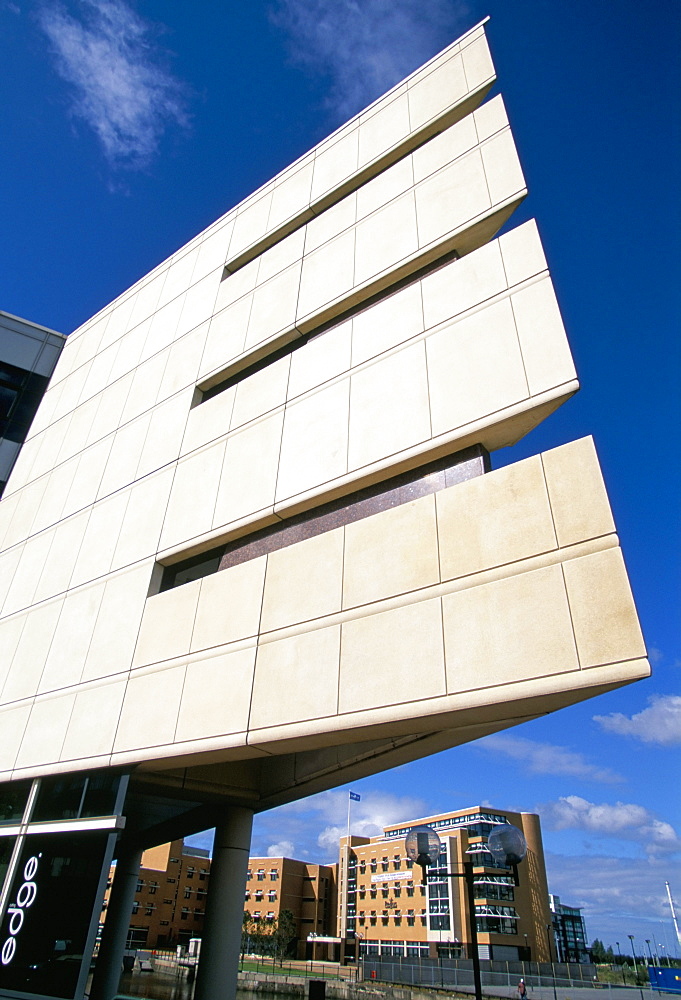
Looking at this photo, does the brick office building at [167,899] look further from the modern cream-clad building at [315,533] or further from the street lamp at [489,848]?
the street lamp at [489,848]

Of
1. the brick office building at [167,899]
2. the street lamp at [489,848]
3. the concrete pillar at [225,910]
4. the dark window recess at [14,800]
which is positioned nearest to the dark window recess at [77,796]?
the dark window recess at [14,800]

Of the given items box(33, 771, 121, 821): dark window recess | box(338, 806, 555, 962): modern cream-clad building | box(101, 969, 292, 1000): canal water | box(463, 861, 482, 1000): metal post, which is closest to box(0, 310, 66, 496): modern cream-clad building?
box(33, 771, 121, 821): dark window recess

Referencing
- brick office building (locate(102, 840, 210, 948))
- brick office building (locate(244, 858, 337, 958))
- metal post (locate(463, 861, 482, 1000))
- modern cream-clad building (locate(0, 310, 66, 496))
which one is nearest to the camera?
metal post (locate(463, 861, 482, 1000))

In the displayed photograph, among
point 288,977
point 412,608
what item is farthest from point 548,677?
point 288,977

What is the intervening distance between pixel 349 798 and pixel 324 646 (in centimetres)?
10297

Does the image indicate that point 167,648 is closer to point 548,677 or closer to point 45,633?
point 45,633

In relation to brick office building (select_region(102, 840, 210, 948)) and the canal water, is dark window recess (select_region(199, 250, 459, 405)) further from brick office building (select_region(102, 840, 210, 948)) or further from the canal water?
brick office building (select_region(102, 840, 210, 948))

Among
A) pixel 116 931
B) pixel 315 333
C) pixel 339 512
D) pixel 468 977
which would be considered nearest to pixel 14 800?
pixel 339 512

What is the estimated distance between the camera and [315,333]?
13555 mm

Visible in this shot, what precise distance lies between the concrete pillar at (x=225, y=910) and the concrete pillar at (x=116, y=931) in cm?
605

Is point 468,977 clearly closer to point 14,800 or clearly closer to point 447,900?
point 14,800

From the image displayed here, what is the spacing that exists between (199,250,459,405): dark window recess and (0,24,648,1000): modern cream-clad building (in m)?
0.06

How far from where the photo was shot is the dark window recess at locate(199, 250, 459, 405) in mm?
11984

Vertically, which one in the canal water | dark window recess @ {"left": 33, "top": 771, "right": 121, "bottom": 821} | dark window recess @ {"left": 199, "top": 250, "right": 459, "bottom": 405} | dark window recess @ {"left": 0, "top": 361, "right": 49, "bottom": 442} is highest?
dark window recess @ {"left": 0, "top": 361, "right": 49, "bottom": 442}
